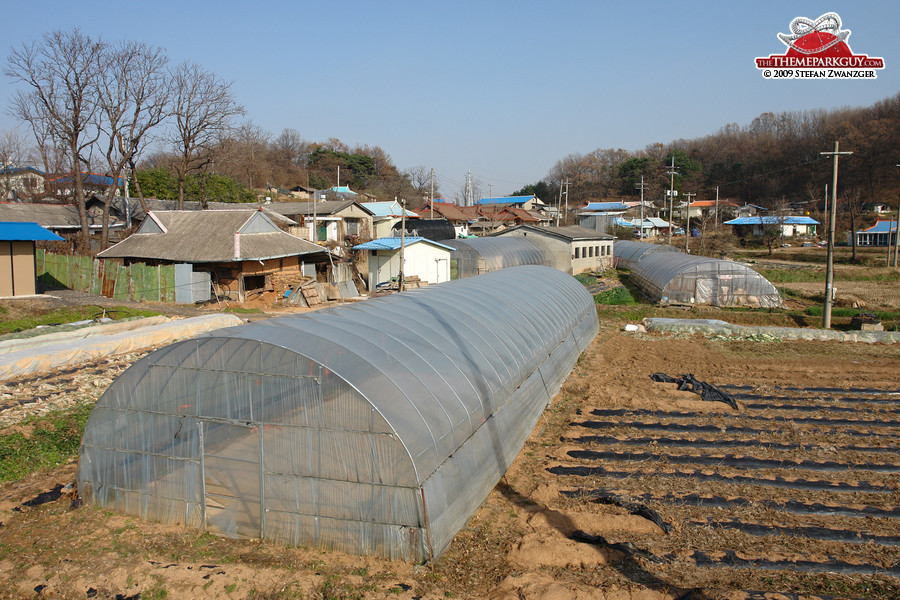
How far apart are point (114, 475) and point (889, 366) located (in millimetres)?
18442

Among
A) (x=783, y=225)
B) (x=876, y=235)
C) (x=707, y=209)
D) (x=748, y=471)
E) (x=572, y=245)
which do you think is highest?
(x=707, y=209)

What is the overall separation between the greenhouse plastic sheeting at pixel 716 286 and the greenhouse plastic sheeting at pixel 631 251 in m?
13.2

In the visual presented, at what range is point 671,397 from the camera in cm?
1337

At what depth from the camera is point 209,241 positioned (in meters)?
26.4

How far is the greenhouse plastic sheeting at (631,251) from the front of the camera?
4138cm

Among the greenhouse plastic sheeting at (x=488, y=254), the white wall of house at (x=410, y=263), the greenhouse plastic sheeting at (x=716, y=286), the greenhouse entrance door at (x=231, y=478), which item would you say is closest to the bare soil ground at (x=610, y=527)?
the greenhouse entrance door at (x=231, y=478)

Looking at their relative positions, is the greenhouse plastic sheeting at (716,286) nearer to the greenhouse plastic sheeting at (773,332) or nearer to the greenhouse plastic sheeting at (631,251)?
the greenhouse plastic sheeting at (773,332)

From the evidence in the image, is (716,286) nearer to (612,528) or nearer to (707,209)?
(612,528)

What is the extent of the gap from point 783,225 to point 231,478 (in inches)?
2518

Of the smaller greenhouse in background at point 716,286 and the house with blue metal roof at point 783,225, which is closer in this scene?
the smaller greenhouse in background at point 716,286

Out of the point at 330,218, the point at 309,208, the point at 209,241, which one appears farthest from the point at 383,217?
the point at 209,241

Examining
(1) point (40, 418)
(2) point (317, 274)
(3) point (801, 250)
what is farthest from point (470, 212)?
(1) point (40, 418)

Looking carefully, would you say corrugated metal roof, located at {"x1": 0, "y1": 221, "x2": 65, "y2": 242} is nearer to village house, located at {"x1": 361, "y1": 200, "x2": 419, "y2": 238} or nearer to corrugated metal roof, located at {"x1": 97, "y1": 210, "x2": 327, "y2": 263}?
corrugated metal roof, located at {"x1": 97, "y1": 210, "x2": 327, "y2": 263}

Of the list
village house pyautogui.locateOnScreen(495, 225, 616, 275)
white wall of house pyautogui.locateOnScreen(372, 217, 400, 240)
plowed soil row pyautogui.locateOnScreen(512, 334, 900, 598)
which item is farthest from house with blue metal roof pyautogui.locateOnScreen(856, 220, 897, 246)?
plowed soil row pyautogui.locateOnScreen(512, 334, 900, 598)
